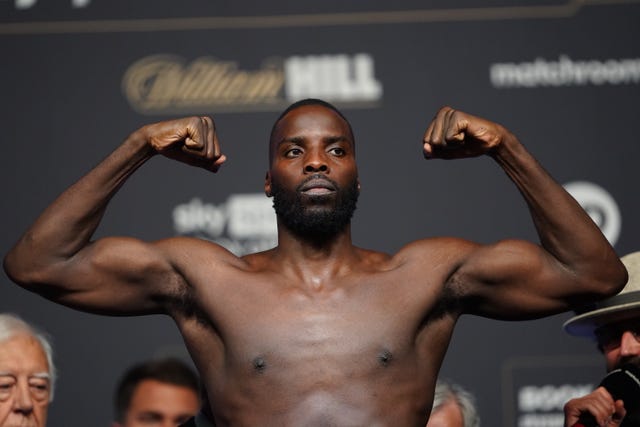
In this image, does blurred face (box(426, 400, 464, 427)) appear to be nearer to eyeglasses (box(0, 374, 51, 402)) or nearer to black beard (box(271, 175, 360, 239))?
black beard (box(271, 175, 360, 239))

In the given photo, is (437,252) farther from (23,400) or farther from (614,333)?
(23,400)

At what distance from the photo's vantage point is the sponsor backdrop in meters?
3.68

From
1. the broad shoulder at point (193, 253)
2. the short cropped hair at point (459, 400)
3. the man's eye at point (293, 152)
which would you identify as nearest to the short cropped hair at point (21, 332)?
the broad shoulder at point (193, 253)

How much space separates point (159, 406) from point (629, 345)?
1.05 metres

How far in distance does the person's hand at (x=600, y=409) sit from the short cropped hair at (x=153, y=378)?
3.06ft

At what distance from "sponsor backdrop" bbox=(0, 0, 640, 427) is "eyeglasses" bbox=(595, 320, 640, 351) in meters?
0.68

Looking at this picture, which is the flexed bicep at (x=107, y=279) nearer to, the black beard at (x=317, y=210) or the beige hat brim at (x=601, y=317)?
the black beard at (x=317, y=210)

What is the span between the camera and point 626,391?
2.72 meters

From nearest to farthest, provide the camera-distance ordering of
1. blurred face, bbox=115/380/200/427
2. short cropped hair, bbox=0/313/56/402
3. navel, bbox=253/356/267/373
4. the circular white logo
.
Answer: navel, bbox=253/356/267/373 < short cropped hair, bbox=0/313/56/402 < blurred face, bbox=115/380/200/427 < the circular white logo

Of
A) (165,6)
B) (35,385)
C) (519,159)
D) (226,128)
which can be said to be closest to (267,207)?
(226,128)

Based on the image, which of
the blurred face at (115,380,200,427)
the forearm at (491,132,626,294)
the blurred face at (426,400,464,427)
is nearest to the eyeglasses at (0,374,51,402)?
the blurred face at (115,380,200,427)

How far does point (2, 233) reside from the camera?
12.1ft

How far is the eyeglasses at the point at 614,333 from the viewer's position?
9.43 feet

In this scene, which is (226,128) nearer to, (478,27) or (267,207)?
(267,207)
